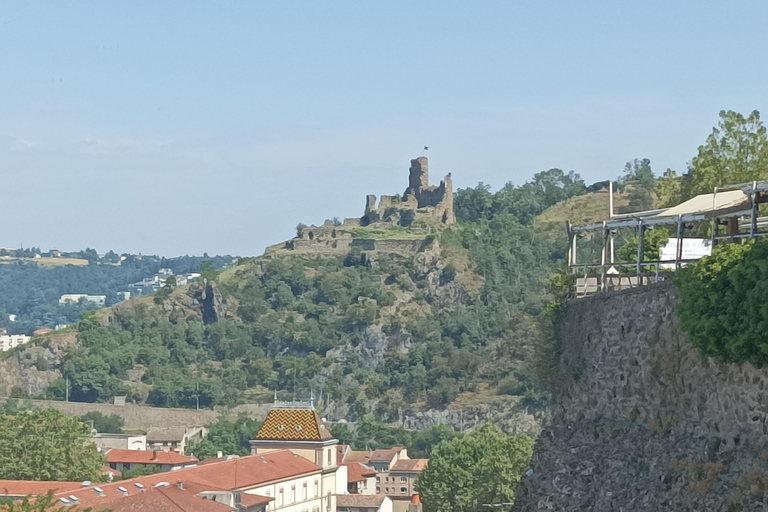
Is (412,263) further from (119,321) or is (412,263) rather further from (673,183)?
(673,183)

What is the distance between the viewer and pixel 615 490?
21250 millimetres

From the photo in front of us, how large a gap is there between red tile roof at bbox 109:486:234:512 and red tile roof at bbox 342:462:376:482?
178 feet

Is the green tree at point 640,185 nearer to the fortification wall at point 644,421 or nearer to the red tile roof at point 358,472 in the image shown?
the red tile roof at point 358,472

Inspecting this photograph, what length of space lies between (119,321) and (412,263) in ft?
119

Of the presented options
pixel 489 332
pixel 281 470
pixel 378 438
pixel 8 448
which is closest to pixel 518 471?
pixel 281 470

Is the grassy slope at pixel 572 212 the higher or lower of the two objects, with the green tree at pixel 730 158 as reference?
higher

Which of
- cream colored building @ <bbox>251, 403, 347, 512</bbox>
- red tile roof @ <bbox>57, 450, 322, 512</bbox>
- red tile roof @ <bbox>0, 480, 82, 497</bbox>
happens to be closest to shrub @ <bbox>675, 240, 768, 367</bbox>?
red tile roof @ <bbox>57, 450, 322, 512</bbox>

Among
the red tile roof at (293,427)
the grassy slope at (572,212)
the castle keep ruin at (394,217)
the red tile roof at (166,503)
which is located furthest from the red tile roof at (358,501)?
the castle keep ruin at (394,217)

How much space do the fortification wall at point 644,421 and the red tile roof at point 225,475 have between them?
94.7 ft

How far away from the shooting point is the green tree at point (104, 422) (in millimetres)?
144875

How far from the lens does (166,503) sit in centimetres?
4844

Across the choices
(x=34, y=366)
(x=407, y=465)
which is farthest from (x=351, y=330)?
(x=407, y=465)

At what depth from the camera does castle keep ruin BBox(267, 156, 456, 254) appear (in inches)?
7392

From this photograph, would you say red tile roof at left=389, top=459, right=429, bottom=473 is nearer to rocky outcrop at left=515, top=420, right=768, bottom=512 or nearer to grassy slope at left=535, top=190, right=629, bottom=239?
grassy slope at left=535, top=190, right=629, bottom=239
